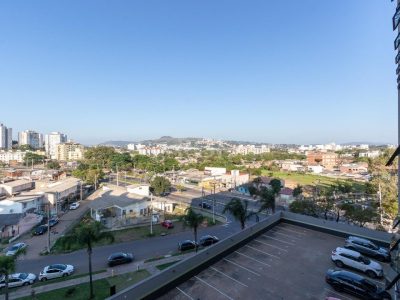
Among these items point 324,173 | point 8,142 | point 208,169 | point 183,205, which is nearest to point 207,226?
point 183,205

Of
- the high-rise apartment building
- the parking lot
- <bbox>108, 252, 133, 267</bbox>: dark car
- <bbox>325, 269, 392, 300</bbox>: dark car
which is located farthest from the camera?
the high-rise apartment building

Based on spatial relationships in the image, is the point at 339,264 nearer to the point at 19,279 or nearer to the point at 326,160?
the point at 19,279

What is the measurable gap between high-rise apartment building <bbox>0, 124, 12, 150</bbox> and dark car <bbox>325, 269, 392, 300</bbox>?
8283 inches

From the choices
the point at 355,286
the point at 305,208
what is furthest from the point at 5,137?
the point at 355,286

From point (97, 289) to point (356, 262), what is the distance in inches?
627

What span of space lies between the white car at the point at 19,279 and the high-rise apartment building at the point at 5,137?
193 metres

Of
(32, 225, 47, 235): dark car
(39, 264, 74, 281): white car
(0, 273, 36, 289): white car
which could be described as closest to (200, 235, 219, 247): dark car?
(39, 264, 74, 281): white car

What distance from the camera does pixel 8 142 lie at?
7195 inches

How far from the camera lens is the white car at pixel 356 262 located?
1279 cm

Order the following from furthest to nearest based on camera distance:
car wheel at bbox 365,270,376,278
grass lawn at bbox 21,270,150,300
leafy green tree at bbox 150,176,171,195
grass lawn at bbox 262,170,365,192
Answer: grass lawn at bbox 262,170,365,192
leafy green tree at bbox 150,176,171,195
grass lawn at bbox 21,270,150,300
car wheel at bbox 365,270,376,278

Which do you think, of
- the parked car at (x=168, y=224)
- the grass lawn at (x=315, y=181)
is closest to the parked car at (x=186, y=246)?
the parked car at (x=168, y=224)

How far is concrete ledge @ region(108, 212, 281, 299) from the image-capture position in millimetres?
9906

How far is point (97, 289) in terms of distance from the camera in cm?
1767

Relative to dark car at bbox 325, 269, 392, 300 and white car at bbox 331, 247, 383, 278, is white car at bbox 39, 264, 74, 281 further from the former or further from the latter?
white car at bbox 331, 247, 383, 278
